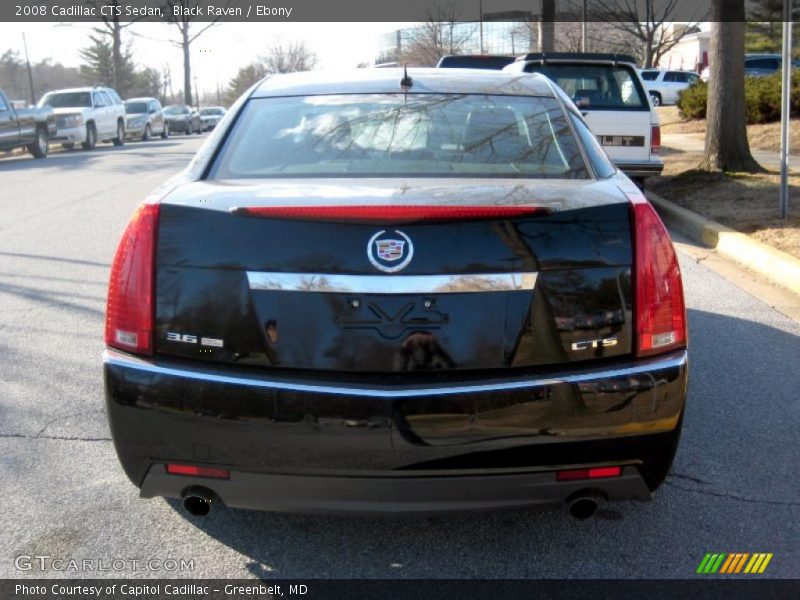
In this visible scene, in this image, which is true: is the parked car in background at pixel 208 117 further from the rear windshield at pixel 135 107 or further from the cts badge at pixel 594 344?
the cts badge at pixel 594 344

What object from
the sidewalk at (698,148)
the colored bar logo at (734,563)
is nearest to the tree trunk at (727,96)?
the sidewalk at (698,148)

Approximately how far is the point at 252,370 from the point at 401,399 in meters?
0.48

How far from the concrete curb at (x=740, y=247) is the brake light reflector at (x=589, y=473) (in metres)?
A: 4.57

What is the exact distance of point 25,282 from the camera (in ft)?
25.0

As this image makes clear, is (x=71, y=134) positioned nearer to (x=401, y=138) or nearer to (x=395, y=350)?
(x=401, y=138)

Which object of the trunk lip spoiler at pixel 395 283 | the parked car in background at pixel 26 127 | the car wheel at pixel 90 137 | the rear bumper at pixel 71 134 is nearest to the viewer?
the trunk lip spoiler at pixel 395 283

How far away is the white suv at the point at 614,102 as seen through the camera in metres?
10.9

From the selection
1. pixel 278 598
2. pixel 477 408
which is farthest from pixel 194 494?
pixel 477 408

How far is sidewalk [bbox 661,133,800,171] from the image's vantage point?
14.0 metres

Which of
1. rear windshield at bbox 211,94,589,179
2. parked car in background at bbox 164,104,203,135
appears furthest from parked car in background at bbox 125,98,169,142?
rear windshield at bbox 211,94,589,179

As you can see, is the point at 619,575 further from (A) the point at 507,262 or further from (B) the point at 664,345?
(A) the point at 507,262

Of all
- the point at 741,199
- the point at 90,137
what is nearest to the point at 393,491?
the point at 741,199

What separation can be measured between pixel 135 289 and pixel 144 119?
3239cm

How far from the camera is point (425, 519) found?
3.29m
